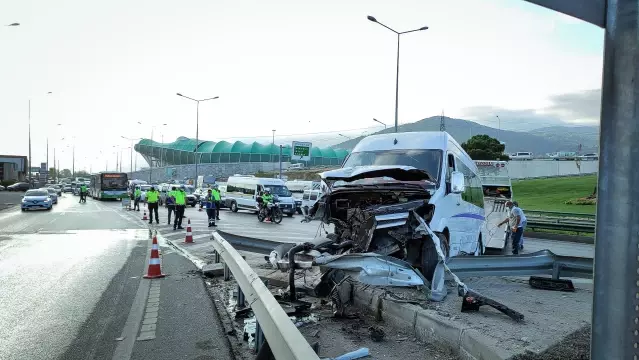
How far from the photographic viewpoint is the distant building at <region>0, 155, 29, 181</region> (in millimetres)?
82325

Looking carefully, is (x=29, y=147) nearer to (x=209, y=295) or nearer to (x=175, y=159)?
(x=209, y=295)

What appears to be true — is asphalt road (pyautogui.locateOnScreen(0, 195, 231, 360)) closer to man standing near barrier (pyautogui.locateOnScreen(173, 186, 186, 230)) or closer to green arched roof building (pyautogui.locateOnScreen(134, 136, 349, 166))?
man standing near barrier (pyautogui.locateOnScreen(173, 186, 186, 230))

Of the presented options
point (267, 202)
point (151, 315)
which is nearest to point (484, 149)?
point (267, 202)

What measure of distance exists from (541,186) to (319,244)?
50907mm

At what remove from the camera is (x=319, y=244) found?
7516 mm

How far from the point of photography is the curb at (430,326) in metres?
4.50

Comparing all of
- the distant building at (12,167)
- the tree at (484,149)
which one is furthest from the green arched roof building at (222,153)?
the tree at (484,149)

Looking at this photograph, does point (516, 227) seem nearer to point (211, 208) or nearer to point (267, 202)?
point (211, 208)

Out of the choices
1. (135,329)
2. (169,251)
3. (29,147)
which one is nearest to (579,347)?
(135,329)

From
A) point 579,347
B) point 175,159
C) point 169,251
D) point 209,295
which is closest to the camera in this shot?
point 579,347

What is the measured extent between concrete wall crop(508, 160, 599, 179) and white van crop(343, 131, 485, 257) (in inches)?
2348

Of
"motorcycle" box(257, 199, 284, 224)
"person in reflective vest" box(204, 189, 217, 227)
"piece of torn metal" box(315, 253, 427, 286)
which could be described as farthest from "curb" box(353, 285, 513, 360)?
"motorcycle" box(257, 199, 284, 224)

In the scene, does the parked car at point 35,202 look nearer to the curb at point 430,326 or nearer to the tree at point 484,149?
the curb at point 430,326

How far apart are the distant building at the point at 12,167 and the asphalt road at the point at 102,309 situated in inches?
3275
